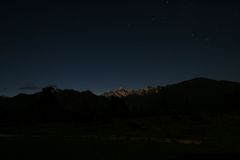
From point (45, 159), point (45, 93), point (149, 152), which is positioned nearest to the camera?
point (45, 159)

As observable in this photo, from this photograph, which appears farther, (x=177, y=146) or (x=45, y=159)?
(x=177, y=146)

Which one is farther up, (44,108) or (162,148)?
(44,108)

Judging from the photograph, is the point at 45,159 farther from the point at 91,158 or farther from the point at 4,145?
the point at 4,145

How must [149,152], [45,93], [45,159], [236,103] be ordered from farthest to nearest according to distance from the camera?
[236,103], [45,93], [149,152], [45,159]

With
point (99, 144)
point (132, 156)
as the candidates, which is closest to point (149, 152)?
point (132, 156)

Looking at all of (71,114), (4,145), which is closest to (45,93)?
(71,114)

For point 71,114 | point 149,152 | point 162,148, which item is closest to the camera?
point 149,152

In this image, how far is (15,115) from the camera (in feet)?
457

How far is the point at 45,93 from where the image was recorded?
144 metres

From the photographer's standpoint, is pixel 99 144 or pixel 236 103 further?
pixel 236 103

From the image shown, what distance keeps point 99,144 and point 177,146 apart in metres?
9.52

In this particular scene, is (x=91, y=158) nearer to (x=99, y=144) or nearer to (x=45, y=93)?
(x=99, y=144)

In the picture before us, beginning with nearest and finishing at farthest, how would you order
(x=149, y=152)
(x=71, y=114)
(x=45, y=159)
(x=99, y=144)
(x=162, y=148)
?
(x=45, y=159) < (x=149, y=152) < (x=162, y=148) < (x=99, y=144) < (x=71, y=114)

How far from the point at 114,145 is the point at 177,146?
7.52 metres
